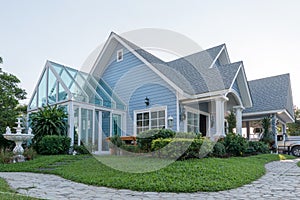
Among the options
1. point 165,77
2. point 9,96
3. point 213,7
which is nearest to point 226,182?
point 165,77

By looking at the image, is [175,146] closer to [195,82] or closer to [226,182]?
[226,182]

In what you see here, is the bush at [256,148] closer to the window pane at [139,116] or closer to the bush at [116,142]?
the window pane at [139,116]

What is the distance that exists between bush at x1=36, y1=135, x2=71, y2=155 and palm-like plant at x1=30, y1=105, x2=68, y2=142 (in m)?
0.58

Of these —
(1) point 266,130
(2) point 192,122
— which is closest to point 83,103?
(2) point 192,122

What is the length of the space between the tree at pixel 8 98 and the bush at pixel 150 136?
7082 millimetres

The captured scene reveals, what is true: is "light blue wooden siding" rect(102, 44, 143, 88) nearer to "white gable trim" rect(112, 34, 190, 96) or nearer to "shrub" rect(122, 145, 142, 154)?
"white gable trim" rect(112, 34, 190, 96)

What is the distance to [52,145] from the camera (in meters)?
10.5

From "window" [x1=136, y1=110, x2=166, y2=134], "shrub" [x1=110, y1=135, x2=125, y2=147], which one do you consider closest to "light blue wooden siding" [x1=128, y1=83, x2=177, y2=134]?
"window" [x1=136, y1=110, x2=166, y2=134]

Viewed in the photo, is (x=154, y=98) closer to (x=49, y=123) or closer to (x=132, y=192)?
(x=49, y=123)

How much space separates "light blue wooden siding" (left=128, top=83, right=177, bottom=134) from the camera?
11.6 meters

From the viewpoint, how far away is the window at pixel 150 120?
12020 millimetres

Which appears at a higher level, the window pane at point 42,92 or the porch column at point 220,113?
the window pane at point 42,92

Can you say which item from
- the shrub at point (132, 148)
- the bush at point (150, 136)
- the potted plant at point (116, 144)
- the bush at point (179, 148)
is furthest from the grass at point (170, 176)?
the potted plant at point (116, 144)

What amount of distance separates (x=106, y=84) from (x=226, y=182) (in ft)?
34.2
